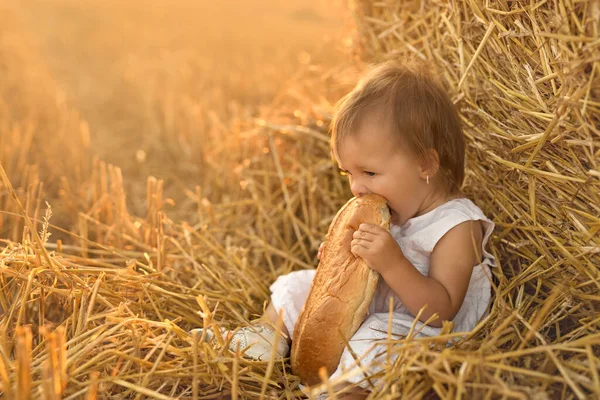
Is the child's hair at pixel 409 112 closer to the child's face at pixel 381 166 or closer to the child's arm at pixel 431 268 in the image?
the child's face at pixel 381 166

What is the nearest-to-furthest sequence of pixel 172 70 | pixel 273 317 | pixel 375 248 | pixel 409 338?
pixel 409 338 < pixel 375 248 < pixel 273 317 < pixel 172 70

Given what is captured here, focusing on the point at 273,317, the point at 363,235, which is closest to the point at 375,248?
the point at 363,235

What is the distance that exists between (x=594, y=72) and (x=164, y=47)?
5.23m

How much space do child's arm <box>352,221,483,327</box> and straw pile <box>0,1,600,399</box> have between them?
12 cm

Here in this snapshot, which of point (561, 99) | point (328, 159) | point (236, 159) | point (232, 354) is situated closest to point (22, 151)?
point (236, 159)

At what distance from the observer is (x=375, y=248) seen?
185 centimetres

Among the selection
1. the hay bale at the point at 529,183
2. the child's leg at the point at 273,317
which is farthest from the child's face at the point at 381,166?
the child's leg at the point at 273,317

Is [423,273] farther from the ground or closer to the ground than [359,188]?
closer to the ground

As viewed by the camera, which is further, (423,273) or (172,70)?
(172,70)

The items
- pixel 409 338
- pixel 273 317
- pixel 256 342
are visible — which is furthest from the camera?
pixel 273 317

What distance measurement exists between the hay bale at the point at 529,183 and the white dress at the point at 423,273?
0.09m

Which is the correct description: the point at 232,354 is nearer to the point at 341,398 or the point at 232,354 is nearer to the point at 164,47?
the point at 341,398

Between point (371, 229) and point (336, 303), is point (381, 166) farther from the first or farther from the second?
point (336, 303)

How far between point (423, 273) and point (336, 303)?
40cm
